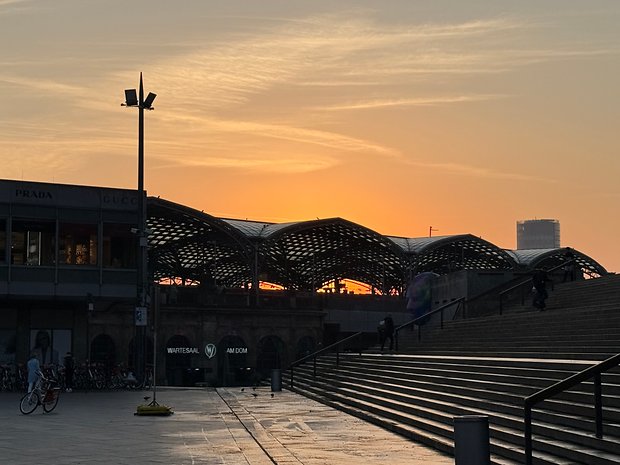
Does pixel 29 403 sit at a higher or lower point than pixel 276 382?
higher

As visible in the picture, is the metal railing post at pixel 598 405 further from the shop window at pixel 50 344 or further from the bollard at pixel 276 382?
the shop window at pixel 50 344

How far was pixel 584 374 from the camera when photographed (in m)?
13.2

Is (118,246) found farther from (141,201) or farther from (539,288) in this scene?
(539,288)

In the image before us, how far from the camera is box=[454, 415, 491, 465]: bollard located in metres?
12.7

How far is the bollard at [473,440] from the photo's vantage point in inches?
502

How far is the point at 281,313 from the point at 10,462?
54.8 metres

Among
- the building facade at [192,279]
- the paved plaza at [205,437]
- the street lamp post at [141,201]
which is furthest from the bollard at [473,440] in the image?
the street lamp post at [141,201]

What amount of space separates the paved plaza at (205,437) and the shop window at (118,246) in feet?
46.9

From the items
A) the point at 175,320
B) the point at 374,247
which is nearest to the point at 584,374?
the point at 175,320

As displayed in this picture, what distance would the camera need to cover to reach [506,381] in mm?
20328

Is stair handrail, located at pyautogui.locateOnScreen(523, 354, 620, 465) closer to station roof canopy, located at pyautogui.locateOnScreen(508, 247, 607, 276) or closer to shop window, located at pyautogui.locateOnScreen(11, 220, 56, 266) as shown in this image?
shop window, located at pyautogui.locateOnScreen(11, 220, 56, 266)

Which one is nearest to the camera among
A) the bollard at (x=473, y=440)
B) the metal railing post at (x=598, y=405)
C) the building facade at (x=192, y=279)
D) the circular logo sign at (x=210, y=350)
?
the bollard at (x=473, y=440)

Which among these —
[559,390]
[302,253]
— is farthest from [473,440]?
[302,253]

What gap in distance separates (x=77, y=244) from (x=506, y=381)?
2891cm
